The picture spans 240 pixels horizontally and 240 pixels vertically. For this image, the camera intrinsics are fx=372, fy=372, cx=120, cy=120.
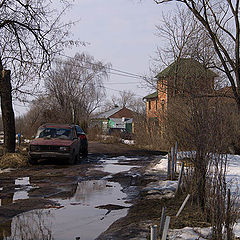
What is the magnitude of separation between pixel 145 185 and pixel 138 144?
64.2ft

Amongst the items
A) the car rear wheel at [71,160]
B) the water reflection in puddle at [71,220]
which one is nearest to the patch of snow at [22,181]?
the water reflection in puddle at [71,220]

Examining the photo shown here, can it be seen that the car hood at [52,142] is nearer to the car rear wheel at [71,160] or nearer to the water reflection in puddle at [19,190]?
the car rear wheel at [71,160]

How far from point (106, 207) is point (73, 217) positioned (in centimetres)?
112

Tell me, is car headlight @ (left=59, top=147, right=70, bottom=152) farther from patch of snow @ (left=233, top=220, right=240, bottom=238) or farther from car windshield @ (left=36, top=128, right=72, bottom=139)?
patch of snow @ (left=233, top=220, right=240, bottom=238)

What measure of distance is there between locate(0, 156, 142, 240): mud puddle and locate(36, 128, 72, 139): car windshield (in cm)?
630

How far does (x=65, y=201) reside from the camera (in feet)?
28.1

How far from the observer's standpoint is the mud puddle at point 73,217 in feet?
19.5

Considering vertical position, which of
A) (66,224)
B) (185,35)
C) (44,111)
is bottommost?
(66,224)

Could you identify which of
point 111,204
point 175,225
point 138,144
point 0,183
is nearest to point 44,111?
point 138,144

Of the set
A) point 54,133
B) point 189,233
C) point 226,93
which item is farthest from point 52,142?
point 189,233

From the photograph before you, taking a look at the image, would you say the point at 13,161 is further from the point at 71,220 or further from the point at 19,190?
the point at 71,220

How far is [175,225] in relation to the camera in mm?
5875

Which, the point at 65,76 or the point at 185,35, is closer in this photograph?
the point at 185,35

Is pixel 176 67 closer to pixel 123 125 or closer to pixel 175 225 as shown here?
pixel 175 225
